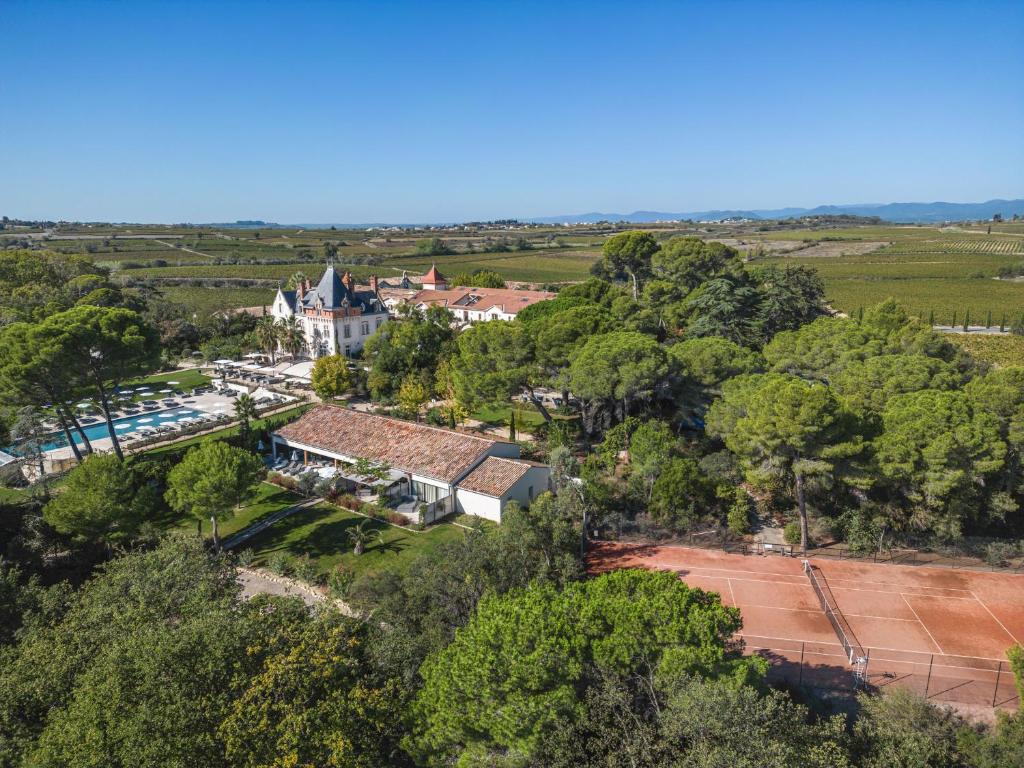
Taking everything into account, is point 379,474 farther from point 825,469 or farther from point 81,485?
point 825,469

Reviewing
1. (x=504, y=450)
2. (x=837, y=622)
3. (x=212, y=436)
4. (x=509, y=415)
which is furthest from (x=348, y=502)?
(x=837, y=622)

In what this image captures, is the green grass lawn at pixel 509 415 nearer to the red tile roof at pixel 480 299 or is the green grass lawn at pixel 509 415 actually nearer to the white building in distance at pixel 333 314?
the white building in distance at pixel 333 314

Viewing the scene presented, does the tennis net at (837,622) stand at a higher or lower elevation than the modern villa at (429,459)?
lower

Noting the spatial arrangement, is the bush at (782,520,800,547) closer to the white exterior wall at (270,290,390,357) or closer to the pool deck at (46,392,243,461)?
the pool deck at (46,392,243,461)

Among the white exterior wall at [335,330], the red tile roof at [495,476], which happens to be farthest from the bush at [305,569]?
the white exterior wall at [335,330]

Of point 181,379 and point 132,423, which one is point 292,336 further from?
point 132,423
